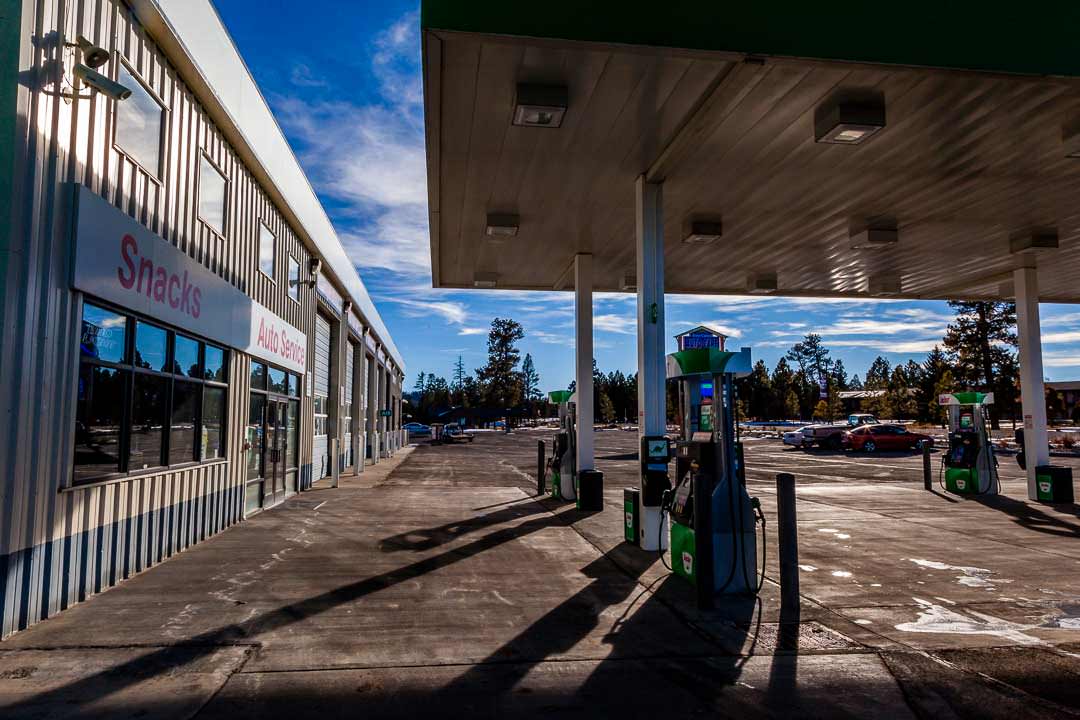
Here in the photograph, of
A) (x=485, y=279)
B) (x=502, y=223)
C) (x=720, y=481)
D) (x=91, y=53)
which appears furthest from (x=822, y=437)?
(x=91, y=53)

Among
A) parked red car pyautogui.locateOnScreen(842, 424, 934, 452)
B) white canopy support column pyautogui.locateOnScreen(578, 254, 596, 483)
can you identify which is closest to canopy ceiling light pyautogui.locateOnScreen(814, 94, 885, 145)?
white canopy support column pyautogui.locateOnScreen(578, 254, 596, 483)

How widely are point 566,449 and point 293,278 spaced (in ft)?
22.6

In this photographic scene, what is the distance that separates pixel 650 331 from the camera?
8.60m

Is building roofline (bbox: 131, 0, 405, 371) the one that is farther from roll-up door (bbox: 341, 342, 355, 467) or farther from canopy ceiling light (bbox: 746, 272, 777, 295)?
canopy ceiling light (bbox: 746, 272, 777, 295)

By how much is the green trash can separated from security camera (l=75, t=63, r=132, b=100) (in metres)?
15.9

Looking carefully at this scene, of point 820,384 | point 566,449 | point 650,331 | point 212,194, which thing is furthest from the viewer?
point 820,384

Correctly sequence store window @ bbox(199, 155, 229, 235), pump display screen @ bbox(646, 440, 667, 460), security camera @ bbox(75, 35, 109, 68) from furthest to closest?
store window @ bbox(199, 155, 229, 235) → pump display screen @ bbox(646, 440, 667, 460) → security camera @ bbox(75, 35, 109, 68)

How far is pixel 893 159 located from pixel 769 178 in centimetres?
146

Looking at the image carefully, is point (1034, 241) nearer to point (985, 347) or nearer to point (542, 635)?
point (542, 635)

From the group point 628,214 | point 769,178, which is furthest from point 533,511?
point 769,178

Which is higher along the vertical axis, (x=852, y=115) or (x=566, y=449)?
(x=852, y=115)

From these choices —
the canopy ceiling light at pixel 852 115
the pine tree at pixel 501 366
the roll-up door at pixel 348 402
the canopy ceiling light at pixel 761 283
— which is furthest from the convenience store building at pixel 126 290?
the pine tree at pixel 501 366

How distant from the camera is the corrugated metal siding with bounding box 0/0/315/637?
4996mm

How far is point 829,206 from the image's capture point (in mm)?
10031
